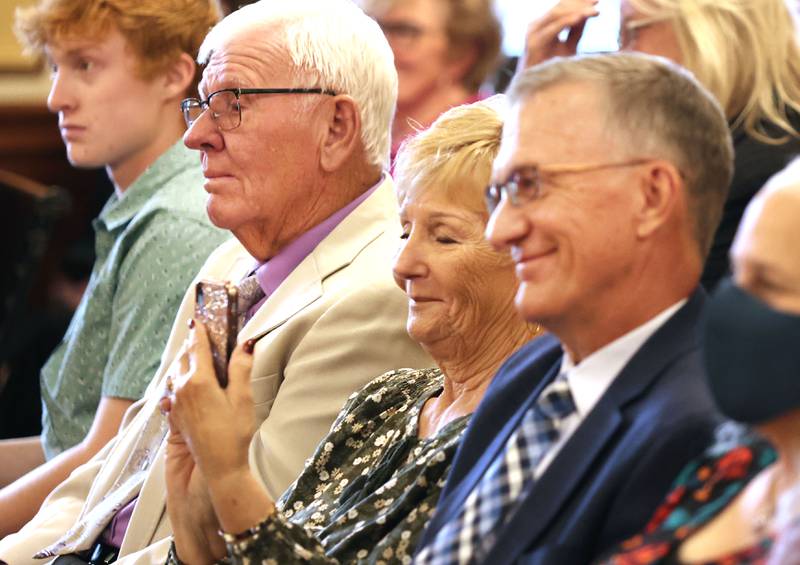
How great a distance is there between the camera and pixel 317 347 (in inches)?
99.6

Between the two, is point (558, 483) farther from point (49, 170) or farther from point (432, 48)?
point (49, 170)

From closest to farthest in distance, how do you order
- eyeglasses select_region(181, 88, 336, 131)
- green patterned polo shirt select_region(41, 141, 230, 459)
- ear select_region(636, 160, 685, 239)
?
ear select_region(636, 160, 685, 239), eyeglasses select_region(181, 88, 336, 131), green patterned polo shirt select_region(41, 141, 230, 459)

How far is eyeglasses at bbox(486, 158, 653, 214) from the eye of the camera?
66.7 inches

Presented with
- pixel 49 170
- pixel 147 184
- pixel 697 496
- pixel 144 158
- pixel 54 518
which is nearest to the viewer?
pixel 697 496

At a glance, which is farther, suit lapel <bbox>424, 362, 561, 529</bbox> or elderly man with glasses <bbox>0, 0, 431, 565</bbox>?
elderly man with glasses <bbox>0, 0, 431, 565</bbox>

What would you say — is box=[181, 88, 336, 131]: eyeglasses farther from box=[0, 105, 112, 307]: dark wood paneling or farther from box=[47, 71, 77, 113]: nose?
box=[0, 105, 112, 307]: dark wood paneling

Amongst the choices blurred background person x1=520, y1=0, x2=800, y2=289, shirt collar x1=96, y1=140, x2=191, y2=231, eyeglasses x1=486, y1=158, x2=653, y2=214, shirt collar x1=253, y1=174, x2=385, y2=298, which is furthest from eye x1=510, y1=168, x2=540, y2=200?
shirt collar x1=96, y1=140, x2=191, y2=231

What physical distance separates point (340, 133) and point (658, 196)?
120 centimetres

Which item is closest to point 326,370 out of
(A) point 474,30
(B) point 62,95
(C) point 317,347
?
(C) point 317,347

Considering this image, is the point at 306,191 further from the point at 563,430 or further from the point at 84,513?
the point at 563,430

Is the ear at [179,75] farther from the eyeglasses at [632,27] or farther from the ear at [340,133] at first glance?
the eyeglasses at [632,27]

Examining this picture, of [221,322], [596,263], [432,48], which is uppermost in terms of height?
[596,263]

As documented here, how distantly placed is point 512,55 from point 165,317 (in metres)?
1.44

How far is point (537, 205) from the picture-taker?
1.74 metres
